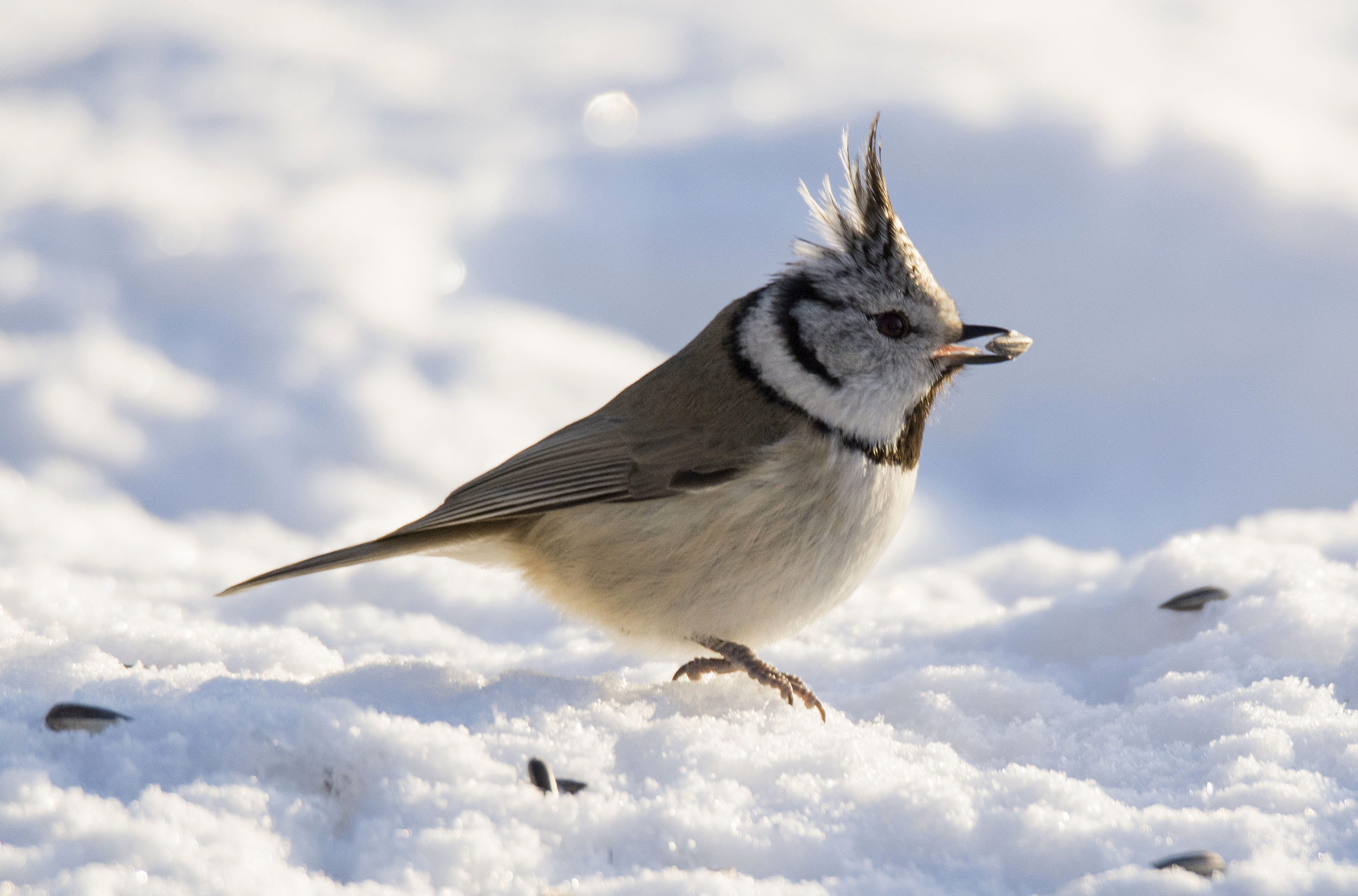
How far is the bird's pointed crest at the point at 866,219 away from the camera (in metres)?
3.42

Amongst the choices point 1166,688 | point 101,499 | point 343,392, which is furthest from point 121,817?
point 343,392

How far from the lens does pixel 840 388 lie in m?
3.31

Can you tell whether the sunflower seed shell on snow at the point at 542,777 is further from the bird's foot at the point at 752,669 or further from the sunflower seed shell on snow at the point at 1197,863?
the sunflower seed shell on snow at the point at 1197,863

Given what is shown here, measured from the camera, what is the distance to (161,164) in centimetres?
823

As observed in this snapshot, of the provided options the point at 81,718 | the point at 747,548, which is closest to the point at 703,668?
the point at 747,548

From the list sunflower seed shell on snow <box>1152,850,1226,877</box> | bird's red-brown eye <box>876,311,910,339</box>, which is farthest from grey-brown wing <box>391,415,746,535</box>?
sunflower seed shell on snow <box>1152,850,1226,877</box>

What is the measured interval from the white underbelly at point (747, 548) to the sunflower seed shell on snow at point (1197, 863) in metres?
1.18

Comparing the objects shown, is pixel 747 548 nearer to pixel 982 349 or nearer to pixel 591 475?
pixel 591 475

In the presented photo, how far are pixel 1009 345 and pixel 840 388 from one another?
1.92 ft

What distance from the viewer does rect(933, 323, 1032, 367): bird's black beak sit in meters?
3.43

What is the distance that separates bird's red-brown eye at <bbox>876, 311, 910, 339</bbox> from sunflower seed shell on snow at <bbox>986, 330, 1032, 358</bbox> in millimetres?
277

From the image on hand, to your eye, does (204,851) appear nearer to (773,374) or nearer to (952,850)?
(952,850)

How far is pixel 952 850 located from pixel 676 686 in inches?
40.3

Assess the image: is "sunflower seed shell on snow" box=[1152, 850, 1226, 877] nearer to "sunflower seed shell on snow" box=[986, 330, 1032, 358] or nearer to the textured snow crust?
the textured snow crust
